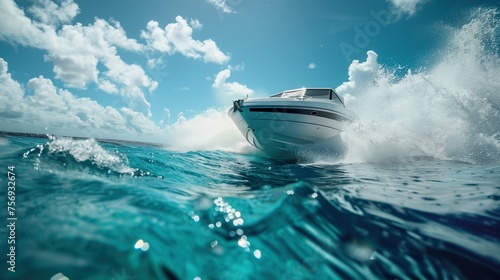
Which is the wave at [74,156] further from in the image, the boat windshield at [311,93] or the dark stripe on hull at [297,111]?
the boat windshield at [311,93]

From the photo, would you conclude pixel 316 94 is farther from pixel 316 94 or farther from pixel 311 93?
pixel 311 93

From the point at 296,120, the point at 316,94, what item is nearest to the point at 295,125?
the point at 296,120

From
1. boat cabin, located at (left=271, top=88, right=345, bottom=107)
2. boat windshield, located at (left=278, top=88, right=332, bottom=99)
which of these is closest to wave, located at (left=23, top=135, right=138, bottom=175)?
boat cabin, located at (left=271, top=88, right=345, bottom=107)

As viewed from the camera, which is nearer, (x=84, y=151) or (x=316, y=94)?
(x=84, y=151)

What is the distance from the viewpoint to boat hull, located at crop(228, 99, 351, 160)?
805 cm

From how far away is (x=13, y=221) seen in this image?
1.74 metres

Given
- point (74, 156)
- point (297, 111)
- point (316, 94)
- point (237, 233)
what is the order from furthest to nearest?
point (316, 94)
point (297, 111)
point (74, 156)
point (237, 233)

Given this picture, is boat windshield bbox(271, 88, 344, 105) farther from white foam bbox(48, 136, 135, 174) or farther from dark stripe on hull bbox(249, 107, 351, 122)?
white foam bbox(48, 136, 135, 174)

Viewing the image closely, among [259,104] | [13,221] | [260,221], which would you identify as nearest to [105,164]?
[13,221]

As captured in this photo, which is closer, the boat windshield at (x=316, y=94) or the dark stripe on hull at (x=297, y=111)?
the dark stripe on hull at (x=297, y=111)

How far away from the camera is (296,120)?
8102 mm

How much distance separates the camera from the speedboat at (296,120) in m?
8.02

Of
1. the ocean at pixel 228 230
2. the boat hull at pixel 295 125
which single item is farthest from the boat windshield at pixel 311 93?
the ocean at pixel 228 230

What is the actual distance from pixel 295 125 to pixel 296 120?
0.22m
